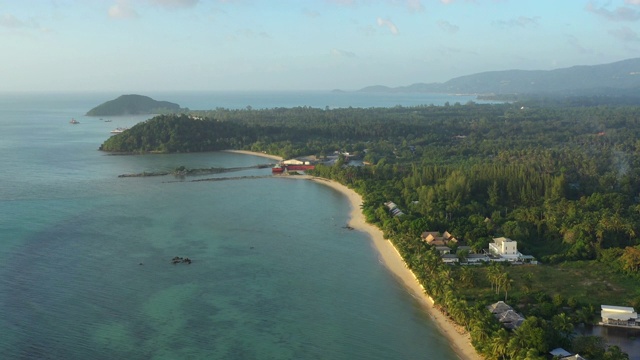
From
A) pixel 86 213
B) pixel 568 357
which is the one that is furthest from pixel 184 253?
pixel 568 357

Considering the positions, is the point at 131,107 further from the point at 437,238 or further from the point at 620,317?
the point at 620,317

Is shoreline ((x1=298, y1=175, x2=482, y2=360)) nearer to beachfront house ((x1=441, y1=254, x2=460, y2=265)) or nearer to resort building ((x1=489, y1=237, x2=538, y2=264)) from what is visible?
beachfront house ((x1=441, y1=254, x2=460, y2=265))

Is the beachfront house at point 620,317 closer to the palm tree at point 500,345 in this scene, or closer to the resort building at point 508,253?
the palm tree at point 500,345

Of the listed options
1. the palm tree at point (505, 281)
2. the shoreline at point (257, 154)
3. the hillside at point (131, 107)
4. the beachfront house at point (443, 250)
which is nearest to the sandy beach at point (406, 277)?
the beachfront house at point (443, 250)

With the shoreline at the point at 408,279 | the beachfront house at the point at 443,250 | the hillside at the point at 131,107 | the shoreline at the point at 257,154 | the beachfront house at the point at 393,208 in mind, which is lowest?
the shoreline at the point at 408,279

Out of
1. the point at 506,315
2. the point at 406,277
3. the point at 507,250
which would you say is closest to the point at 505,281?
the point at 506,315

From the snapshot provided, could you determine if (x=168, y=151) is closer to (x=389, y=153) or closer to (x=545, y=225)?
(x=389, y=153)

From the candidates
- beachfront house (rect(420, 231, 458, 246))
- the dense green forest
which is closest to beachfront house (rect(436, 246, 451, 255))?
beachfront house (rect(420, 231, 458, 246))
